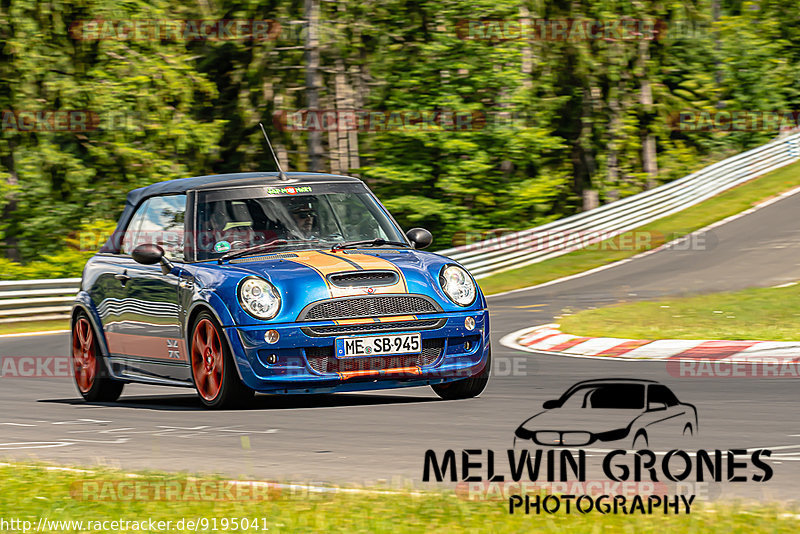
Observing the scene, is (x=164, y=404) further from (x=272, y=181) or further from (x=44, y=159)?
(x=44, y=159)

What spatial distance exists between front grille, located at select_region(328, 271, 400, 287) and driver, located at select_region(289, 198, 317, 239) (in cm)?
94

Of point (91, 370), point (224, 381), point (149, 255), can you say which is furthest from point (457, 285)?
point (91, 370)

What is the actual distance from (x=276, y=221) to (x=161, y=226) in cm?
106

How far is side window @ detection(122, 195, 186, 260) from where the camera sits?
9.62 meters

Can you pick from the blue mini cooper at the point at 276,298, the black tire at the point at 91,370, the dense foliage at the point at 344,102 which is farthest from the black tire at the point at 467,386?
Result: the dense foliage at the point at 344,102

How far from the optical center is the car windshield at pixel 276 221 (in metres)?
9.35

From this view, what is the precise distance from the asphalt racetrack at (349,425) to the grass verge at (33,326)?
9.21 meters

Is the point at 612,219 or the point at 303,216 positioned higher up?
the point at 303,216

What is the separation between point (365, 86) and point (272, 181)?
28.0 metres

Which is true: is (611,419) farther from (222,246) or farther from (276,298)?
(222,246)

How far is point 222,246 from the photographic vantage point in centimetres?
933

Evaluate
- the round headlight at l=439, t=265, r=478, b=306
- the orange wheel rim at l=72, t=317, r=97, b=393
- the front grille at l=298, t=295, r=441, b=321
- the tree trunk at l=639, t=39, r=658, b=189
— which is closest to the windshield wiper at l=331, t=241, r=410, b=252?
the round headlight at l=439, t=265, r=478, b=306

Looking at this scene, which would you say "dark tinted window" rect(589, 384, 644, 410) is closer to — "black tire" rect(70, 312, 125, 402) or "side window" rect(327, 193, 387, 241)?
"side window" rect(327, 193, 387, 241)

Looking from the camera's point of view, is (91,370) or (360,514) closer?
(360,514)
